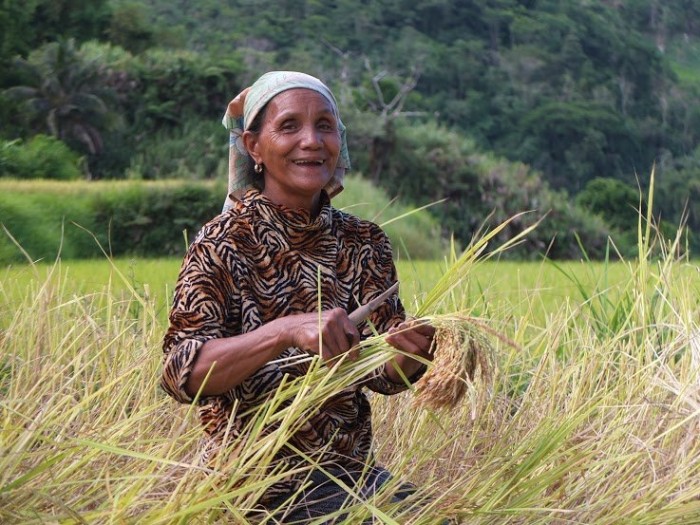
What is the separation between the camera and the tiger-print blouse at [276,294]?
2.26 meters

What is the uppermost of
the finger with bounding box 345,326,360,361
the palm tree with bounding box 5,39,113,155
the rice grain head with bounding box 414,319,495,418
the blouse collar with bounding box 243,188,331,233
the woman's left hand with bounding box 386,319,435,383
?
the blouse collar with bounding box 243,188,331,233

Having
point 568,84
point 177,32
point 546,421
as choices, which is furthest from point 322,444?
point 568,84

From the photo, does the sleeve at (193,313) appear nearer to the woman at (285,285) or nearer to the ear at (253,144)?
the woman at (285,285)

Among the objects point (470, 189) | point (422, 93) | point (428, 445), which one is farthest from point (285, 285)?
point (422, 93)

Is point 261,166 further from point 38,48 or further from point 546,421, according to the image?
point 38,48

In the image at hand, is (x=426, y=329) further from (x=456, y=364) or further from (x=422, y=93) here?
(x=422, y=93)

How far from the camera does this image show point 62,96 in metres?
23.3

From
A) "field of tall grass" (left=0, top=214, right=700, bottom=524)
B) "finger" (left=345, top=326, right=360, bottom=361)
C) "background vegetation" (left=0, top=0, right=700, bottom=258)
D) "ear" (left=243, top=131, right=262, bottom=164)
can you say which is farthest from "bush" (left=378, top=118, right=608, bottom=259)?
"finger" (left=345, top=326, right=360, bottom=361)

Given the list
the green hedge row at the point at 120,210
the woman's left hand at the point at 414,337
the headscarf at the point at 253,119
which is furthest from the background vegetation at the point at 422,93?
the woman's left hand at the point at 414,337

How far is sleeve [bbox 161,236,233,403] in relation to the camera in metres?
2.22

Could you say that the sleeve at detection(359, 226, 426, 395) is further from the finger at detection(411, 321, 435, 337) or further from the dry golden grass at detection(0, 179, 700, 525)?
the finger at detection(411, 321, 435, 337)

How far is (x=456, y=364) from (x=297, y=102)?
0.57 metres

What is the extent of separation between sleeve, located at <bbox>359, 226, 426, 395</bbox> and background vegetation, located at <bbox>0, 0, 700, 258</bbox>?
53.5ft

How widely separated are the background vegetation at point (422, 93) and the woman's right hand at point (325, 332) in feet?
54.9
